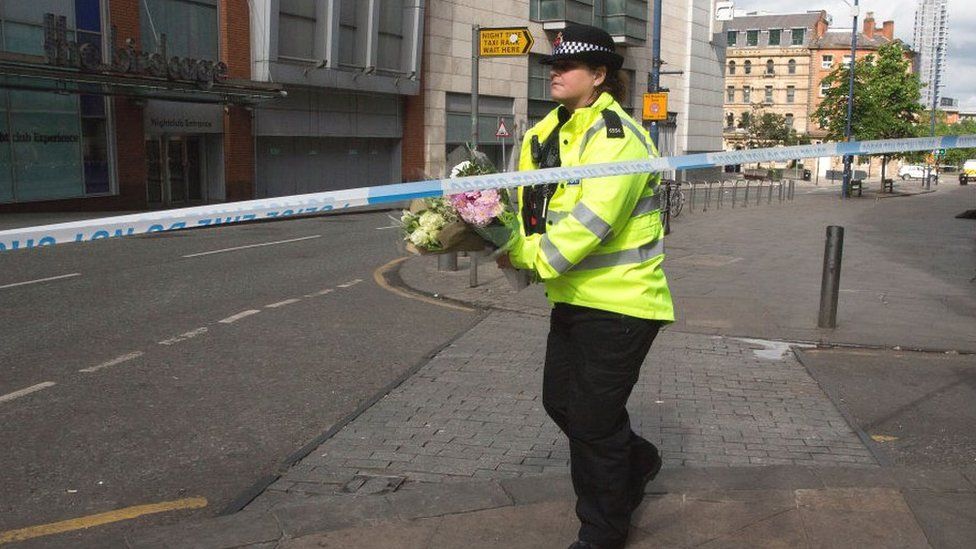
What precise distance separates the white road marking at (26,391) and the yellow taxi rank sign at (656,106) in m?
17.2

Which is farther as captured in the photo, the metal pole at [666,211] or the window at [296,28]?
the window at [296,28]

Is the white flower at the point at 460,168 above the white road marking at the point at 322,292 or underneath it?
above

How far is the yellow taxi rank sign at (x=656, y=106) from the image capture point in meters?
21.4

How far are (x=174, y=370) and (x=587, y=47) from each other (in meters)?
4.54

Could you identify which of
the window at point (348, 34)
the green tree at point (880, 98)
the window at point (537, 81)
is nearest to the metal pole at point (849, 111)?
the green tree at point (880, 98)

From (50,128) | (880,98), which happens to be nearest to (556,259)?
(50,128)

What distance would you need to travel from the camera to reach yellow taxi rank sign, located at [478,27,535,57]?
1622 cm

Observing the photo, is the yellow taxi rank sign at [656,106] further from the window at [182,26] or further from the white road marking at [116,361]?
the white road marking at [116,361]

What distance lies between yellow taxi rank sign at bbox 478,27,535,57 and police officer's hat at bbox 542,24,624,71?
42.9 feet

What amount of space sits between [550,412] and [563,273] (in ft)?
2.25

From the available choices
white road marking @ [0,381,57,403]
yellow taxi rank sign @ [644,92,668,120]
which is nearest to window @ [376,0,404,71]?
yellow taxi rank sign @ [644,92,668,120]

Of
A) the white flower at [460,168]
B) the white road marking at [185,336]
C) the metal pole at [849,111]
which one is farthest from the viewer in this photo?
the metal pole at [849,111]

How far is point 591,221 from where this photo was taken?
2.98 metres

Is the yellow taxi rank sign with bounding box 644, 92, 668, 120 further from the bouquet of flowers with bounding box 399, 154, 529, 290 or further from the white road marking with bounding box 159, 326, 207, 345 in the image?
the bouquet of flowers with bounding box 399, 154, 529, 290
